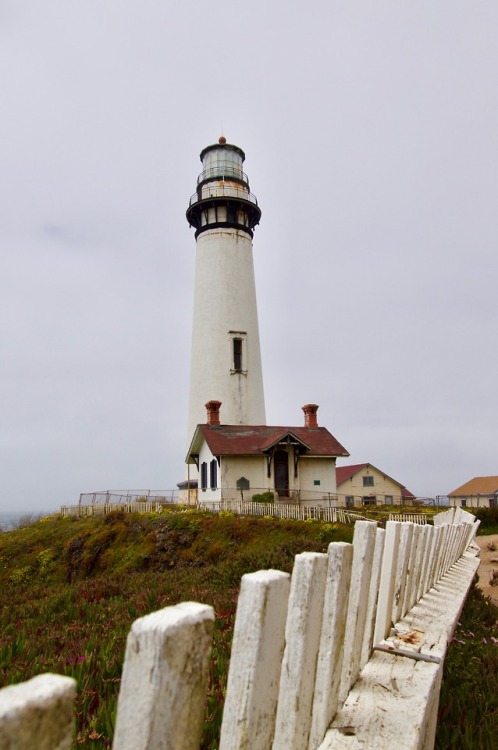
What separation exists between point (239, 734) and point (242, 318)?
28520mm

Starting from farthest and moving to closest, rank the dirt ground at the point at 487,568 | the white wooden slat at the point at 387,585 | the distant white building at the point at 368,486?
the distant white building at the point at 368,486, the dirt ground at the point at 487,568, the white wooden slat at the point at 387,585

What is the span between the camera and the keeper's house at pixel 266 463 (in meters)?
23.8

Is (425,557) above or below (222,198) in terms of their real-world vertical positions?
below

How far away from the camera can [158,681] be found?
872 mm

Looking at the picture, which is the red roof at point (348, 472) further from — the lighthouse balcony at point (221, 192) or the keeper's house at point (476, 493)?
the lighthouse balcony at point (221, 192)

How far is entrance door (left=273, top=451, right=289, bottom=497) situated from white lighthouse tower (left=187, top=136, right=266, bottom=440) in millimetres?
4174

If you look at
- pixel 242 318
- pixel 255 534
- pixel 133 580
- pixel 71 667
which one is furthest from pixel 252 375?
pixel 71 667

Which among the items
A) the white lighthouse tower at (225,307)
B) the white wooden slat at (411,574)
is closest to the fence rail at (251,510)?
the white lighthouse tower at (225,307)

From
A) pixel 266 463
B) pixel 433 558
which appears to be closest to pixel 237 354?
pixel 266 463

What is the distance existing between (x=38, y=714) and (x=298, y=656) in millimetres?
847

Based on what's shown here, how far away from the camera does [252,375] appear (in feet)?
95.0

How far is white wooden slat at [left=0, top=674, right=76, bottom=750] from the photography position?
69 centimetres

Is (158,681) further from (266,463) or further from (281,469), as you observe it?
→ (281,469)

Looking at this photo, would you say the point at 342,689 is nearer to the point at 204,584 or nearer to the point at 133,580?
the point at 204,584
